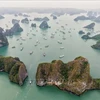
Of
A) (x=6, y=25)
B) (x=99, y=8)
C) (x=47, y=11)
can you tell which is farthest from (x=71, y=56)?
(x=99, y=8)

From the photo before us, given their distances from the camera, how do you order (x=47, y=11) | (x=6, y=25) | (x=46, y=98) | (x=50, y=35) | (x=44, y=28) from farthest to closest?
(x=47, y=11) < (x=6, y=25) < (x=44, y=28) < (x=50, y=35) < (x=46, y=98)

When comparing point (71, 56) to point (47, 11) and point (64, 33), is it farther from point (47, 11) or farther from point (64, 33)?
point (47, 11)

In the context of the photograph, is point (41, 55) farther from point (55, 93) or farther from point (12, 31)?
point (12, 31)

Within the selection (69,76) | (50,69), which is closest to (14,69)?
(50,69)

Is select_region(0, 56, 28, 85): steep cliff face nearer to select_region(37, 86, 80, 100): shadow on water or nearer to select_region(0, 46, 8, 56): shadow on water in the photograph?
select_region(37, 86, 80, 100): shadow on water

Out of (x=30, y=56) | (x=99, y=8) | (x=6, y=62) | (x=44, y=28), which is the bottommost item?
(x=99, y=8)

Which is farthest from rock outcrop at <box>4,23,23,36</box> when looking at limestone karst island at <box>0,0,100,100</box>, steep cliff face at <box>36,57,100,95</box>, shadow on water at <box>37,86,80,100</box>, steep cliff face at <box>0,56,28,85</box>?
shadow on water at <box>37,86,80,100</box>

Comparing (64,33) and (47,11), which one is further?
(47,11)
